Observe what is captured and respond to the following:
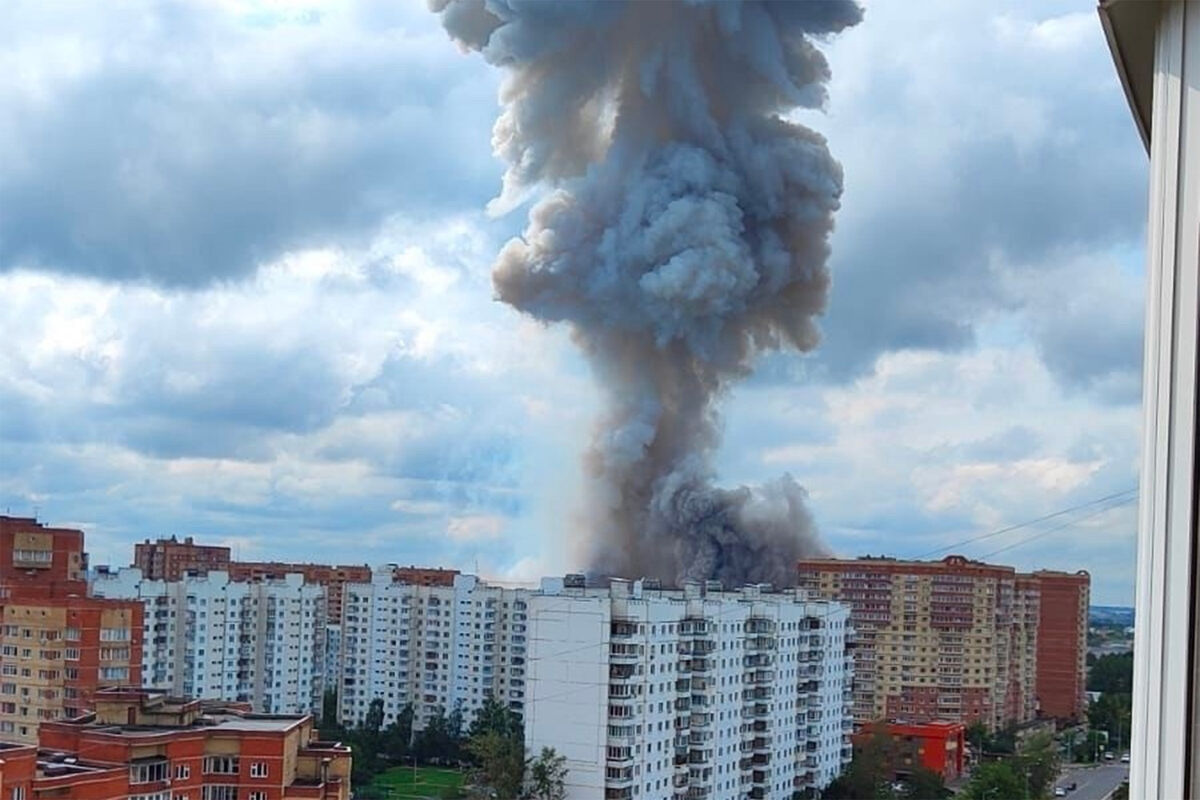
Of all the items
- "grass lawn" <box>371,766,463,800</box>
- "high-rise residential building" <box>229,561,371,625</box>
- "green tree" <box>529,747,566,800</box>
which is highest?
"high-rise residential building" <box>229,561,371,625</box>

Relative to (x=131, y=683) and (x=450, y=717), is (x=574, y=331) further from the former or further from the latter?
(x=131, y=683)

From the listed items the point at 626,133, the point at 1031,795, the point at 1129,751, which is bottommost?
the point at 1031,795

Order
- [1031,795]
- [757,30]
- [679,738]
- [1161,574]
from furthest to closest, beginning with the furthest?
[757,30] → [679,738] → [1031,795] → [1161,574]

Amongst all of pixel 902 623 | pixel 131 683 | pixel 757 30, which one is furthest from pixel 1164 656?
pixel 757 30

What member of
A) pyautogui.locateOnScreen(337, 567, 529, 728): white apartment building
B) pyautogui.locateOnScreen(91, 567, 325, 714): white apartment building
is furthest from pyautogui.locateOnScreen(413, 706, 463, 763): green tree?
pyautogui.locateOnScreen(91, 567, 325, 714): white apartment building

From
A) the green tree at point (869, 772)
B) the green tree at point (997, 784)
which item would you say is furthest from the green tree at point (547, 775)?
the green tree at point (997, 784)

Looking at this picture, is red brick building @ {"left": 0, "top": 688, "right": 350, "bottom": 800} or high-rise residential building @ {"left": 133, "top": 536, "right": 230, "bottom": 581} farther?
high-rise residential building @ {"left": 133, "top": 536, "right": 230, "bottom": 581}

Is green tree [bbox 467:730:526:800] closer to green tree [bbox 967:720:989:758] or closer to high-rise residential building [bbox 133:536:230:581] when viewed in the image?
high-rise residential building [bbox 133:536:230:581]

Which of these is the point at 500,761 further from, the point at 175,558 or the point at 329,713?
the point at 175,558
